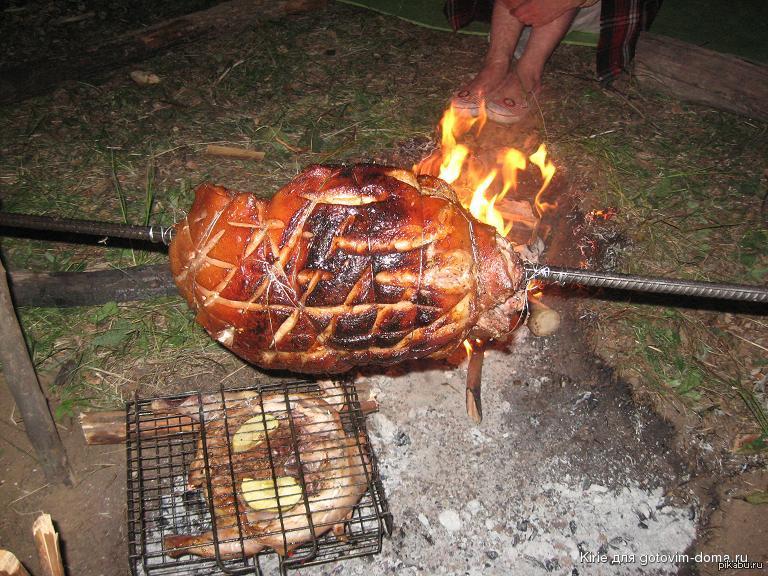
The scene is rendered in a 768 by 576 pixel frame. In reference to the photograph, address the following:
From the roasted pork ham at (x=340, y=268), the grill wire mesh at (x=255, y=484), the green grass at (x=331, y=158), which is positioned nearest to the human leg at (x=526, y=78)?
the green grass at (x=331, y=158)

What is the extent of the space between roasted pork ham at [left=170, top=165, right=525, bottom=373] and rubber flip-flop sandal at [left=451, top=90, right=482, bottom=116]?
332 cm

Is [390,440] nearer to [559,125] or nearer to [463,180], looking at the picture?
[463,180]

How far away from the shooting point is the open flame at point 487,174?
4.32 m

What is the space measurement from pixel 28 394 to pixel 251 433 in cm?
128

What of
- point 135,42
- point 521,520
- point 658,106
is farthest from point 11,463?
point 658,106

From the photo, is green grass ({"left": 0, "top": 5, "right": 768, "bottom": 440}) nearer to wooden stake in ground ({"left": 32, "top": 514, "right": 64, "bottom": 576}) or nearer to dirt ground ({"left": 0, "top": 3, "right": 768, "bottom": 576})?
dirt ground ({"left": 0, "top": 3, "right": 768, "bottom": 576})

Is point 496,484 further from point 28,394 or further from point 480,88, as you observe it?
point 480,88

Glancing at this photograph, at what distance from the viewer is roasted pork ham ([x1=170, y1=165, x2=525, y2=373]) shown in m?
2.32

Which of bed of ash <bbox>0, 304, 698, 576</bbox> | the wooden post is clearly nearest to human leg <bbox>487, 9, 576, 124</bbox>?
bed of ash <bbox>0, 304, 698, 576</bbox>

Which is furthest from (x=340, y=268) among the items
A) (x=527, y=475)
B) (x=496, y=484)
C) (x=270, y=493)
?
(x=527, y=475)

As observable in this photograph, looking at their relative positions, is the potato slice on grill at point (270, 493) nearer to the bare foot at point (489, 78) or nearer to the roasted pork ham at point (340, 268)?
the roasted pork ham at point (340, 268)

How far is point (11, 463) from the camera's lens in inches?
135

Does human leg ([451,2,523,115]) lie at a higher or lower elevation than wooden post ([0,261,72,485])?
higher

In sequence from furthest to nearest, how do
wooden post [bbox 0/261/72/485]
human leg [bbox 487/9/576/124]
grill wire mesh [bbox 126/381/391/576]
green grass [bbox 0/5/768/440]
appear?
human leg [bbox 487/9/576/124] < green grass [bbox 0/5/768/440] < grill wire mesh [bbox 126/381/391/576] < wooden post [bbox 0/261/72/485]
